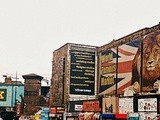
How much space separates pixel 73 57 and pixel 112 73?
567 centimetres

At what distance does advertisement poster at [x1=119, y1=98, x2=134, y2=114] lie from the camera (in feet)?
86.2

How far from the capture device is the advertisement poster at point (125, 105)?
1035 inches

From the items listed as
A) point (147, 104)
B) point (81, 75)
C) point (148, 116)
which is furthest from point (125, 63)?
point (148, 116)

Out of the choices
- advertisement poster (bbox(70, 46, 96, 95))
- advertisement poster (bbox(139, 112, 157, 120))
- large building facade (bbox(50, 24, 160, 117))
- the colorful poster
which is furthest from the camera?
advertisement poster (bbox(70, 46, 96, 95))

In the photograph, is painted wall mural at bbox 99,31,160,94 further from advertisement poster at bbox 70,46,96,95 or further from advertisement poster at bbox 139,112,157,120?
advertisement poster at bbox 139,112,157,120

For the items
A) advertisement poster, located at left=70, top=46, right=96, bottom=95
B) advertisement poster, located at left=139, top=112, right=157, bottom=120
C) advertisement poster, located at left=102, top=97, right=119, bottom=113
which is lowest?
Answer: advertisement poster, located at left=139, top=112, right=157, bottom=120

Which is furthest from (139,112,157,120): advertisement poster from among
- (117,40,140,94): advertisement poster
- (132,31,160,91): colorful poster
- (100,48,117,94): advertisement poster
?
(100,48,117,94): advertisement poster

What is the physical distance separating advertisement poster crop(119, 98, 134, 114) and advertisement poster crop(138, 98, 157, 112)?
3.91ft

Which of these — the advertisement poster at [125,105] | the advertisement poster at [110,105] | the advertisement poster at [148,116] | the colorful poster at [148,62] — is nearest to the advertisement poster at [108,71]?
the advertisement poster at [110,105]

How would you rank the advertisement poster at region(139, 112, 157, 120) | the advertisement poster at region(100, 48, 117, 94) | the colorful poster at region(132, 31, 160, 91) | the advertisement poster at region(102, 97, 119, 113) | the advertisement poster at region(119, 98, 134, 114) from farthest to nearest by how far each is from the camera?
1. the advertisement poster at region(100, 48, 117, 94)
2. the advertisement poster at region(102, 97, 119, 113)
3. the colorful poster at region(132, 31, 160, 91)
4. the advertisement poster at region(119, 98, 134, 114)
5. the advertisement poster at region(139, 112, 157, 120)

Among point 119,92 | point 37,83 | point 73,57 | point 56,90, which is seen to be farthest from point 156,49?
point 37,83

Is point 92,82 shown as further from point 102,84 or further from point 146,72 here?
point 146,72

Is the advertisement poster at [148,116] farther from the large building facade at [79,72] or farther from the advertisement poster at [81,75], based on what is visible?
the advertisement poster at [81,75]

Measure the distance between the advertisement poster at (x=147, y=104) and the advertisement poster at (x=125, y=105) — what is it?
1.19 metres
